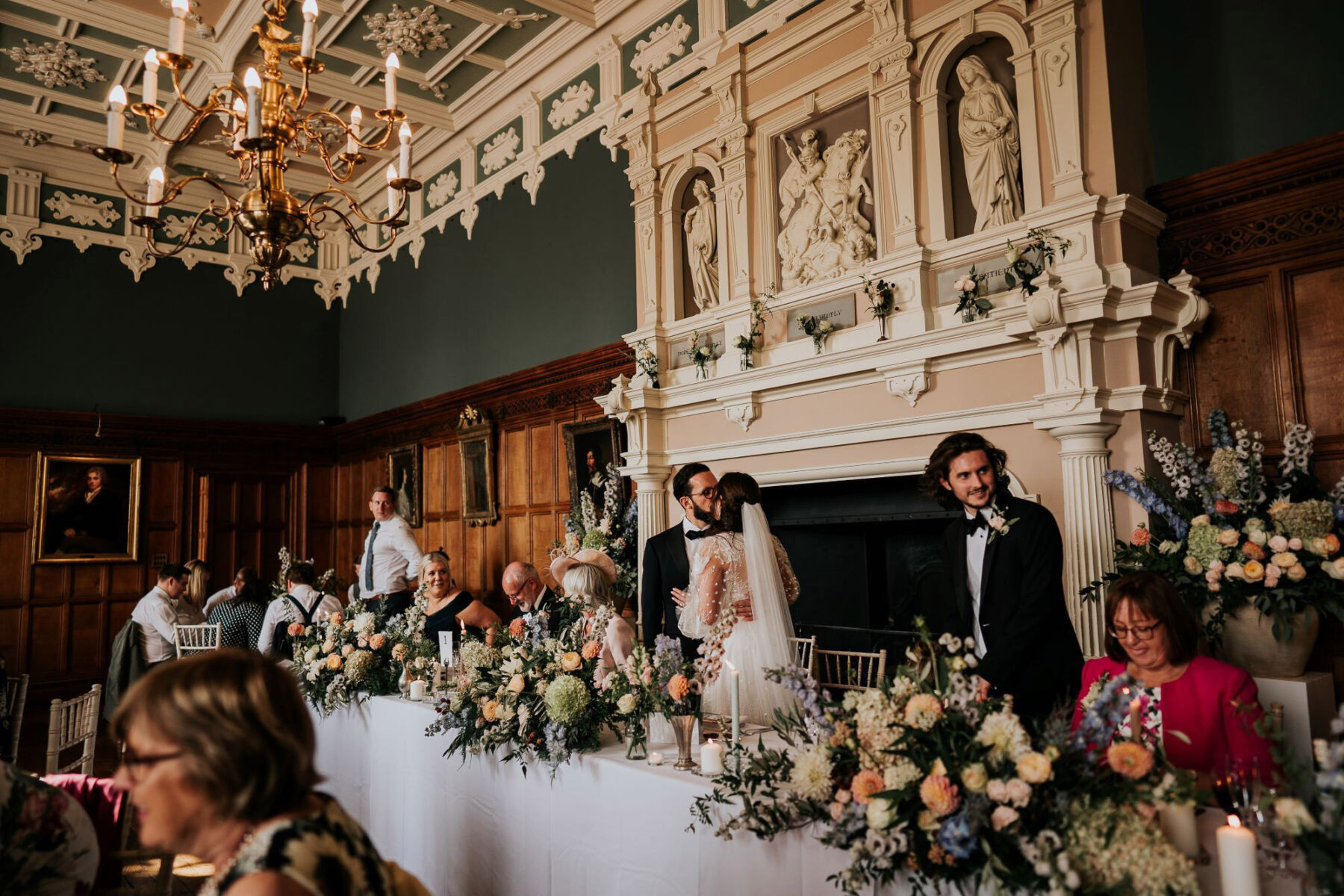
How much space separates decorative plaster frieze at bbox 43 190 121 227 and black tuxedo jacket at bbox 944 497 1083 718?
11.7 metres

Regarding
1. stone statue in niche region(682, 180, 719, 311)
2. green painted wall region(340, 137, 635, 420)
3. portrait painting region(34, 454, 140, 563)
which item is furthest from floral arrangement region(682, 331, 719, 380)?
portrait painting region(34, 454, 140, 563)

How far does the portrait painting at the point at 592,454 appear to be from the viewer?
7.41 metres

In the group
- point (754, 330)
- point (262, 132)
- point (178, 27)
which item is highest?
point (178, 27)

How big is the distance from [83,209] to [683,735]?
37.3 ft

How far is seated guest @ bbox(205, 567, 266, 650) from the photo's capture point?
7.10m

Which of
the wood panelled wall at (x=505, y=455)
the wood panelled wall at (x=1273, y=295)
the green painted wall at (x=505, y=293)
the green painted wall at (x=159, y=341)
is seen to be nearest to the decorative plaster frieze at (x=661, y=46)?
the green painted wall at (x=505, y=293)

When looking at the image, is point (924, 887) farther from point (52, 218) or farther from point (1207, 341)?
point (52, 218)

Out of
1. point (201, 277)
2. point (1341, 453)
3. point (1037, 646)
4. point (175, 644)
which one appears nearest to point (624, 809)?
point (1037, 646)

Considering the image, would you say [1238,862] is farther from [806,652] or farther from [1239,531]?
[806,652]

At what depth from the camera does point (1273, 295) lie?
413cm

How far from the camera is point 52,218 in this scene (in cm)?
Answer: 1039

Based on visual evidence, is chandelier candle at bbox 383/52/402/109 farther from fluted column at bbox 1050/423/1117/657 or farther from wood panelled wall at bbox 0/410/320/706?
wood panelled wall at bbox 0/410/320/706

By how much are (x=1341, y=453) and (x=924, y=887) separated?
325 cm

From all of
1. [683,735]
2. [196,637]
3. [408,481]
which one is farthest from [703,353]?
[408,481]
